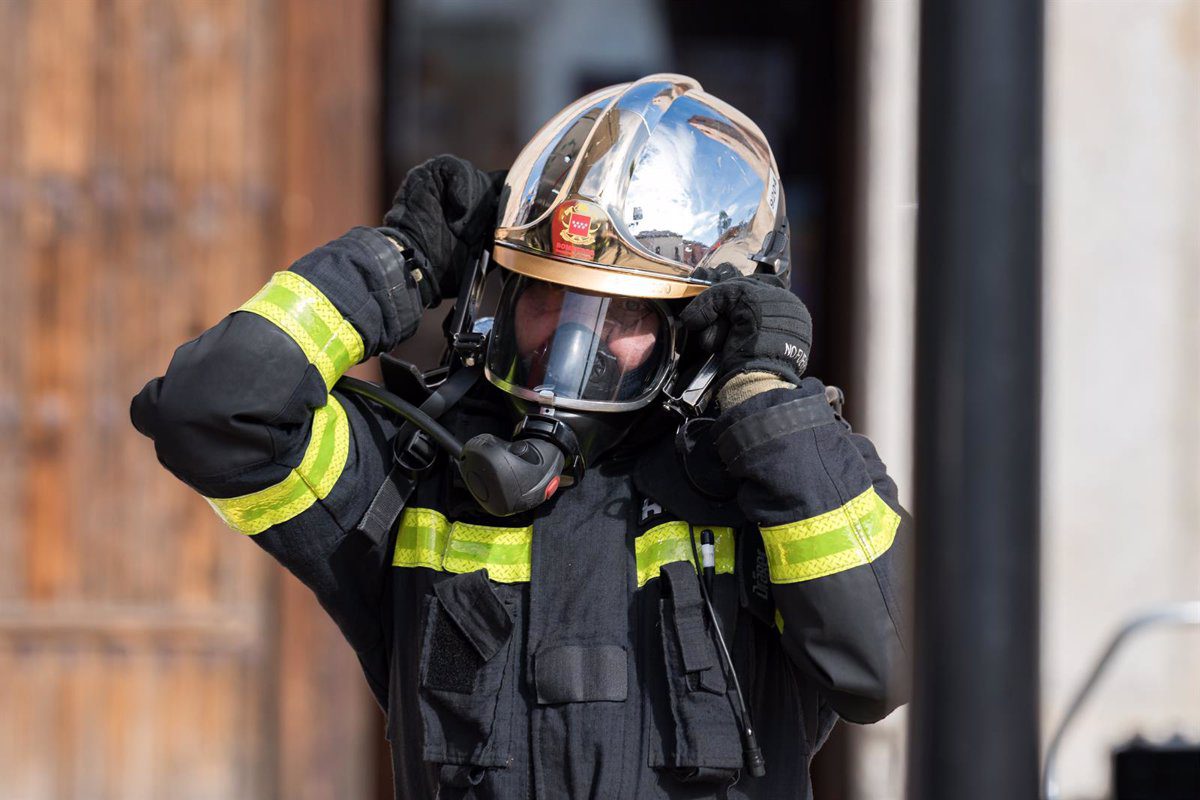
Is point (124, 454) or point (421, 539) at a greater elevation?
point (124, 454)

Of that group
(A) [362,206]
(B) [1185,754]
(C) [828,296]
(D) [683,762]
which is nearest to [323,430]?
(D) [683,762]

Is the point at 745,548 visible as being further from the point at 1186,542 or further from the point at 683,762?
the point at 1186,542

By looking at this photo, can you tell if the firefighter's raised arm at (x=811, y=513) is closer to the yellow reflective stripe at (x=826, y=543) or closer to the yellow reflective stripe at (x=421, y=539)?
the yellow reflective stripe at (x=826, y=543)

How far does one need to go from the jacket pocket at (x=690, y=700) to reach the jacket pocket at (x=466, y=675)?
20cm

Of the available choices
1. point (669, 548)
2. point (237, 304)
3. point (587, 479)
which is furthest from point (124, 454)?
point (669, 548)

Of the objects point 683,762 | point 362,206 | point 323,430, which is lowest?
point 683,762

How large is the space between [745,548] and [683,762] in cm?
31

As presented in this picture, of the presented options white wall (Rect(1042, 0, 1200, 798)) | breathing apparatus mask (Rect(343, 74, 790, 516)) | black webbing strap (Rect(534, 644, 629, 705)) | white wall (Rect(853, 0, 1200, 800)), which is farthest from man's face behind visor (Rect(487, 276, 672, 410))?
white wall (Rect(1042, 0, 1200, 798))

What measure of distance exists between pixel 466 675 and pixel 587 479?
0.32 m

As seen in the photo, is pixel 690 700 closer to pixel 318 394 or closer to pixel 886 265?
pixel 318 394

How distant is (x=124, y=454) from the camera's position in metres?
4.02

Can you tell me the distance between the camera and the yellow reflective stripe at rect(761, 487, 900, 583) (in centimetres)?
177

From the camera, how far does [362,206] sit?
412 centimetres

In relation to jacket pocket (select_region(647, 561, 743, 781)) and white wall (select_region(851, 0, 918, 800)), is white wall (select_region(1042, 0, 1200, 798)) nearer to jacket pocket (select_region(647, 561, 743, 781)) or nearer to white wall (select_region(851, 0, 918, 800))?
white wall (select_region(851, 0, 918, 800))
